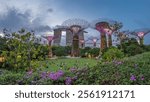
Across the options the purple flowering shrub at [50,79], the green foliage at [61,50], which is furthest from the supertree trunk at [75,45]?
the purple flowering shrub at [50,79]

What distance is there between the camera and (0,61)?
15.8 meters

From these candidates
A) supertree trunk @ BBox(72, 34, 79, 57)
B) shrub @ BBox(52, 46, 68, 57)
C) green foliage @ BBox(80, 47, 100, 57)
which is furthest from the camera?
supertree trunk @ BBox(72, 34, 79, 57)

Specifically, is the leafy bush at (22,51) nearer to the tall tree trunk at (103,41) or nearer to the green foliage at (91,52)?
the tall tree trunk at (103,41)

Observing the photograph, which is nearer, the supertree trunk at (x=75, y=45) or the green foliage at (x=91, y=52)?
the green foliage at (x=91, y=52)

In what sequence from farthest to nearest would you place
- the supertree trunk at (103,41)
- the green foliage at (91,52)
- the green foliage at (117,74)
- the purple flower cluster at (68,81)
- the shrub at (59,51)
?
the shrub at (59,51) < the green foliage at (91,52) < the supertree trunk at (103,41) < the purple flower cluster at (68,81) < the green foliage at (117,74)

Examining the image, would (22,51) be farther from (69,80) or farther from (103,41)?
(103,41)

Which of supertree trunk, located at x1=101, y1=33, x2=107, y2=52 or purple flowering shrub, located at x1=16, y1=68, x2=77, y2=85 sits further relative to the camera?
supertree trunk, located at x1=101, y1=33, x2=107, y2=52

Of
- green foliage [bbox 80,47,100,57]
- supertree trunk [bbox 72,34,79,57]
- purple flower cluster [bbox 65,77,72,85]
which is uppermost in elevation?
supertree trunk [bbox 72,34,79,57]

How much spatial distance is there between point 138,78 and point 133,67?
662 millimetres

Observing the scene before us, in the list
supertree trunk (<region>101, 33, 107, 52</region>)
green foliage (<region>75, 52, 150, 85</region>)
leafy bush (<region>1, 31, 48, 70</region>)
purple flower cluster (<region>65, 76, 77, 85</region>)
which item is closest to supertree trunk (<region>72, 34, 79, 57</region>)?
supertree trunk (<region>101, 33, 107, 52</region>)

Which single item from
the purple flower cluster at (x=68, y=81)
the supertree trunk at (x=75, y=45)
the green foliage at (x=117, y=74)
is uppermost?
the supertree trunk at (x=75, y=45)

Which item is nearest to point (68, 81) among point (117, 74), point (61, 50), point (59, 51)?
point (117, 74)

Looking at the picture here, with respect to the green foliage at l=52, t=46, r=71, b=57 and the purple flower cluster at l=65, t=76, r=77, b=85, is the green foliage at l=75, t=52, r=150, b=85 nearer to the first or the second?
the purple flower cluster at l=65, t=76, r=77, b=85

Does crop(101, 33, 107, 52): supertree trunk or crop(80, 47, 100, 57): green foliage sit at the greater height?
crop(101, 33, 107, 52): supertree trunk
